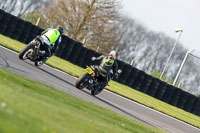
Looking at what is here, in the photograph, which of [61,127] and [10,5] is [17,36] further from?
[10,5]

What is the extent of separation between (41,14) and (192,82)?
136 ft

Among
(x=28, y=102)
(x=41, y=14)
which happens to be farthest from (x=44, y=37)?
(x=41, y=14)

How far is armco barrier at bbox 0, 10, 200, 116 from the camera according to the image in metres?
23.5

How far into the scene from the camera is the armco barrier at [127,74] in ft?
77.0

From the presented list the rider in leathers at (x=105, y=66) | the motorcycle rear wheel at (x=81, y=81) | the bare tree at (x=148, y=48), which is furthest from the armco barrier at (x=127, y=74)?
the bare tree at (x=148, y=48)

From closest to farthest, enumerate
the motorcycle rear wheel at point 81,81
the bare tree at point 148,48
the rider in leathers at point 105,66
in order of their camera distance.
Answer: the motorcycle rear wheel at point 81,81
the rider in leathers at point 105,66
the bare tree at point 148,48

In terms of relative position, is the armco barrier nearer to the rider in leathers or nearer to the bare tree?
the rider in leathers

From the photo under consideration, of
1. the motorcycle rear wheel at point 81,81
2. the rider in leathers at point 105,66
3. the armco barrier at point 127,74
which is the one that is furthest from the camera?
the armco barrier at point 127,74

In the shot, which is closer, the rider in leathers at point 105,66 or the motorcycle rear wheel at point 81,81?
the motorcycle rear wheel at point 81,81

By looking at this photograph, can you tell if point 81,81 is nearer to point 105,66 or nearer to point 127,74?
point 105,66

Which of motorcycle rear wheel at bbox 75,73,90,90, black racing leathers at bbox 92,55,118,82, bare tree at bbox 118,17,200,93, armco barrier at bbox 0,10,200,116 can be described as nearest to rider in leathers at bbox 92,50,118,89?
black racing leathers at bbox 92,55,118,82

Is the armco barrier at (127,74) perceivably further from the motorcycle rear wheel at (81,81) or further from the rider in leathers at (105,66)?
the motorcycle rear wheel at (81,81)

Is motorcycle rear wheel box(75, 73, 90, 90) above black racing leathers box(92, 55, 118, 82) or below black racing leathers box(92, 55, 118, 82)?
below

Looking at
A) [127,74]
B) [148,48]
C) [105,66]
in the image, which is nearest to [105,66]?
[105,66]
